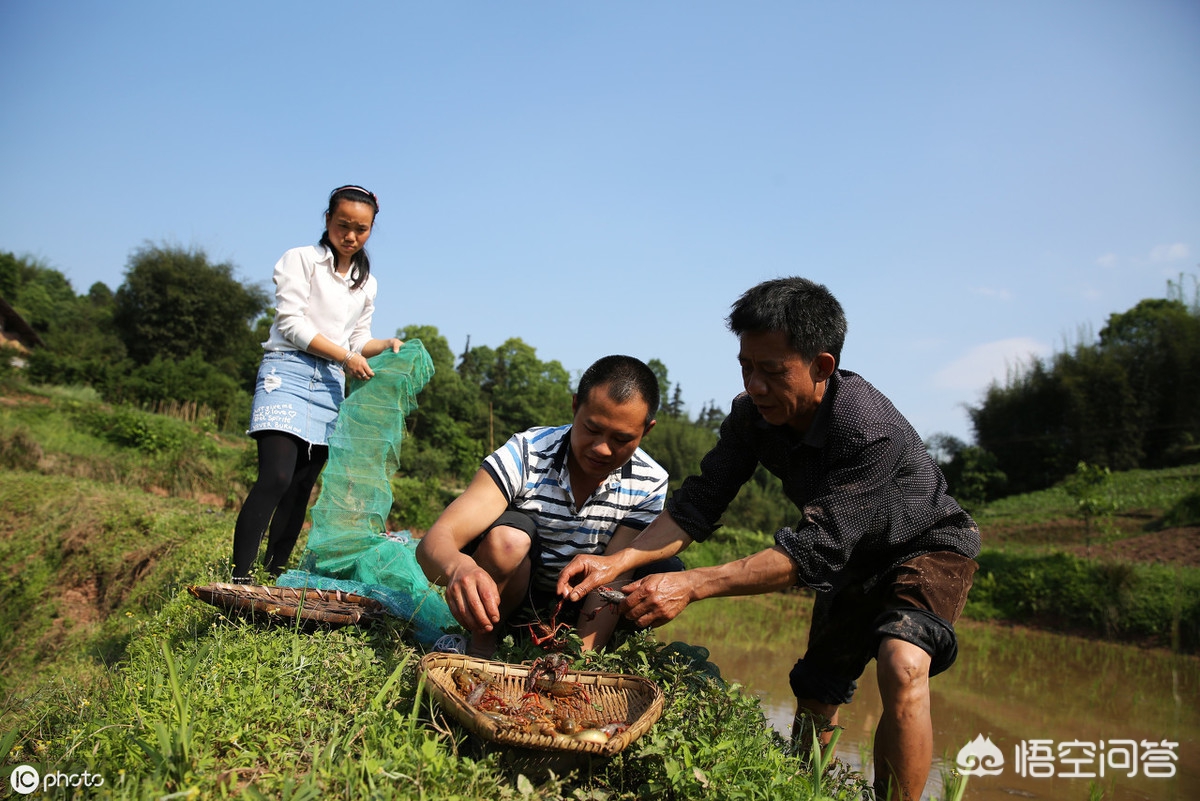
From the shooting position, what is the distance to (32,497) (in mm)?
7602

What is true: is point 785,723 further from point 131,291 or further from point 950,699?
point 131,291

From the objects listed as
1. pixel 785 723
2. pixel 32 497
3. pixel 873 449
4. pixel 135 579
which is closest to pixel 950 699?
pixel 785 723

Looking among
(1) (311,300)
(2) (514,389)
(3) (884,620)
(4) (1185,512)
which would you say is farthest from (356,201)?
(2) (514,389)

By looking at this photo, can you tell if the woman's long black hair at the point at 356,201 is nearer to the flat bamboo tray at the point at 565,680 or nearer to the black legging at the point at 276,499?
the black legging at the point at 276,499

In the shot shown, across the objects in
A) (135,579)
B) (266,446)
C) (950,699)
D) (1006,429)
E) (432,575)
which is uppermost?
(1006,429)

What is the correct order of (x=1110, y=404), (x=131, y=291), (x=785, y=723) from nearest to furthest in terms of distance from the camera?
1. (x=785, y=723)
2. (x=1110, y=404)
3. (x=131, y=291)

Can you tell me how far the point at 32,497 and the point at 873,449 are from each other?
320 inches

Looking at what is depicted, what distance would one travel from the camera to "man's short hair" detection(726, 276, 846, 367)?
106 inches

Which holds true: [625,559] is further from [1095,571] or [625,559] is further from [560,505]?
[1095,571]

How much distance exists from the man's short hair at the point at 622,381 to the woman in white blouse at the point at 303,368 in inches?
62.0

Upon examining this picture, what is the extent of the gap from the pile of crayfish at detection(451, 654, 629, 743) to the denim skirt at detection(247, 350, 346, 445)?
2.04m

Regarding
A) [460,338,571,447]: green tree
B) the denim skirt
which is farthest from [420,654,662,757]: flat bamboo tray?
[460,338,571,447]: green tree

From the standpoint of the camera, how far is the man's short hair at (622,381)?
299cm

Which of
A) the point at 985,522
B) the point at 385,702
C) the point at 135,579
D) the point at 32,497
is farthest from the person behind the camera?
the point at 985,522
